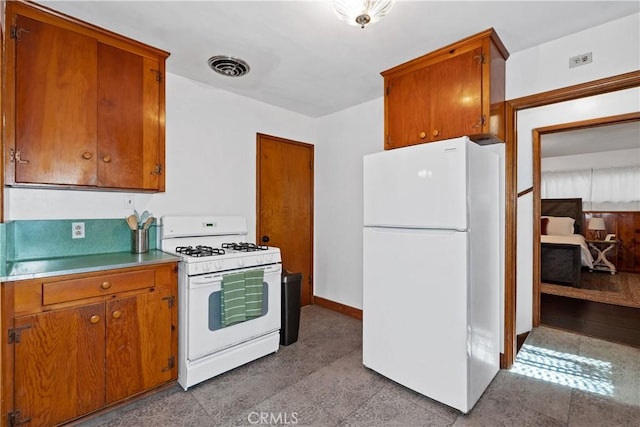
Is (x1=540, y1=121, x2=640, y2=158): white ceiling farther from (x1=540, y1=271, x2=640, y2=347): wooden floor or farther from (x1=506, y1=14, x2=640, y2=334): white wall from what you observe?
(x1=540, y1=271, x2=640, y2=347): wooden floor

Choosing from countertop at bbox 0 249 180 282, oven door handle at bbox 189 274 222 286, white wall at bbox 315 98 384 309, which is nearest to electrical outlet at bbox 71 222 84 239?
countertop at bbox 0 249 180 282

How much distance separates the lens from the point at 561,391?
2.07 meters

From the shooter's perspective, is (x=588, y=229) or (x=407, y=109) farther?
(x=588, y=229)

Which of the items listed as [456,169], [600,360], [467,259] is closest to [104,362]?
[467,259]

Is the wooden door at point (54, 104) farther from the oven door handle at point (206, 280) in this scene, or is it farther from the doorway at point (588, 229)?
the doorway at point (588, 229)

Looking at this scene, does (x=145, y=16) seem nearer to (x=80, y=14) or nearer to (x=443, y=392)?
(x=80, y=14)

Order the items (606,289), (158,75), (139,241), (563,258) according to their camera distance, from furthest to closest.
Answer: (563,258) < (606,289) < (139,241) < (158,75)

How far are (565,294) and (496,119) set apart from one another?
12.4 feet

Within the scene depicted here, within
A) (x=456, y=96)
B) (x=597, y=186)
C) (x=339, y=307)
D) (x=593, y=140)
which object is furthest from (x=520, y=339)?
(x=597, y=186)

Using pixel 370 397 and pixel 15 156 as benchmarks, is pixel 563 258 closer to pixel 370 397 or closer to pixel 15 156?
pixel 370 397

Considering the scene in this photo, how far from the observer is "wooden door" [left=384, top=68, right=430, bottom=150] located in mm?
2330

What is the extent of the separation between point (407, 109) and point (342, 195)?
1.42 m

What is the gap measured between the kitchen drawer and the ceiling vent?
5.62 ft

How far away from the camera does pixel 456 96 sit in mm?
2152
